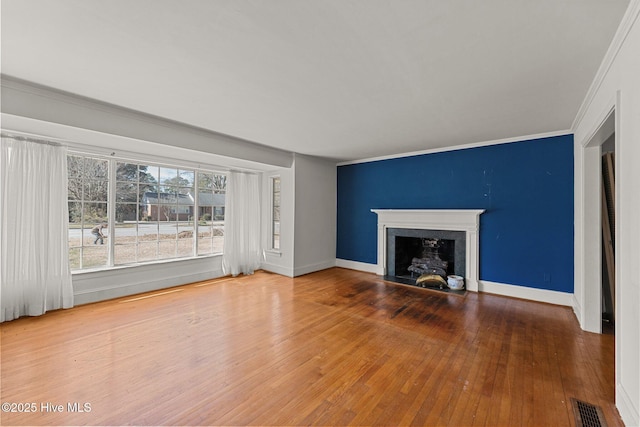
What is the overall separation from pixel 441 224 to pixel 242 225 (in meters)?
3.91

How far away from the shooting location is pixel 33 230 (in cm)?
333

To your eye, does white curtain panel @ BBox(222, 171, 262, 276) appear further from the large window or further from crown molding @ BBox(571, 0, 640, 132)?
crown molding @ BBox(571, 0, 640, 132)

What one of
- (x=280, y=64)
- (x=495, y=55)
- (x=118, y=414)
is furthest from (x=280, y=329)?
(x=495, y=55)

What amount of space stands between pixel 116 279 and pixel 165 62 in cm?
351

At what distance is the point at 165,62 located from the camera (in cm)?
210

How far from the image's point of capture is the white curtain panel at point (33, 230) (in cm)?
316

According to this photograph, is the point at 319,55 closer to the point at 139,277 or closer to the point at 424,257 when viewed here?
the point at 139,277

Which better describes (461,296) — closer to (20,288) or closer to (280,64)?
(280,64)

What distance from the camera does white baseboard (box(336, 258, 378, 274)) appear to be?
227 inches

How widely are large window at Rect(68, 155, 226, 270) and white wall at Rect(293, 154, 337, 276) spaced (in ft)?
5.28

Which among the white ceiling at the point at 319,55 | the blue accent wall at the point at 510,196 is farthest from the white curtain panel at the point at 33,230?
the blue accent wall at the point at 510,196

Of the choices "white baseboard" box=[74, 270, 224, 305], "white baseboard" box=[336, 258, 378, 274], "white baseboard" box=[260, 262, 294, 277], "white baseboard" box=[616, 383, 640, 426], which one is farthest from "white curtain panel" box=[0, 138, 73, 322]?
"white baseboard" box=[616, 383, 640, 426]

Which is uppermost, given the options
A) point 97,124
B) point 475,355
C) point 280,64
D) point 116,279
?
point 280,64

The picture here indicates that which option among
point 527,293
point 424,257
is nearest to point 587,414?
point 527,293
